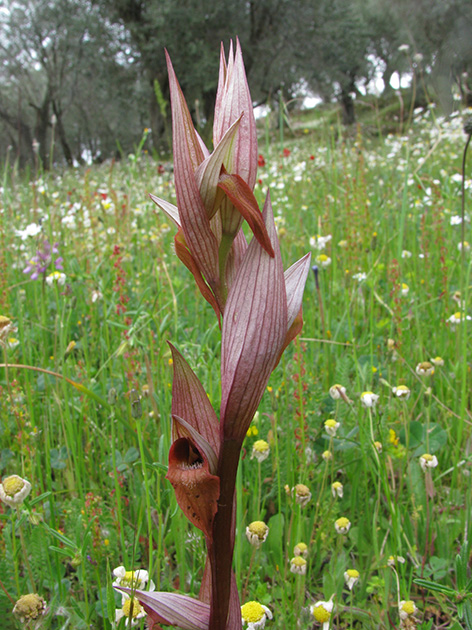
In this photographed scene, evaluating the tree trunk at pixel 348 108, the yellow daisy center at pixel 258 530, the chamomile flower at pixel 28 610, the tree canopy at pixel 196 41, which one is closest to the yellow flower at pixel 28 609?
the chamomile flower at pixel 28 610

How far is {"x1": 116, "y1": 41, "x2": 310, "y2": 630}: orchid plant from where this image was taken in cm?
46

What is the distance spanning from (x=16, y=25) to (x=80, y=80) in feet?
10.4

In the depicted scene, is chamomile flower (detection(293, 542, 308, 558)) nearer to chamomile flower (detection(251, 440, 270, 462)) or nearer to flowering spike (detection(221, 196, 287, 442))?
chamomile flower (detection(251, 440, 270, 462))

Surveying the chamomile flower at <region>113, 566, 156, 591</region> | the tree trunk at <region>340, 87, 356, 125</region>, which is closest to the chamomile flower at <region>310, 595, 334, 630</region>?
the chamomile flower at <region>113, 566, 156, 591</region>

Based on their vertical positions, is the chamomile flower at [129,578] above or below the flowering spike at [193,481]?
below

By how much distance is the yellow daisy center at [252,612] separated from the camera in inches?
29.1

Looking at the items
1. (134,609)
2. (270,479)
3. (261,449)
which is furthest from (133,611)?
(270,479)

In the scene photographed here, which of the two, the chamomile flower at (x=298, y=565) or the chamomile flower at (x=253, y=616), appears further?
the chamomile flower at (x=298, y=565)

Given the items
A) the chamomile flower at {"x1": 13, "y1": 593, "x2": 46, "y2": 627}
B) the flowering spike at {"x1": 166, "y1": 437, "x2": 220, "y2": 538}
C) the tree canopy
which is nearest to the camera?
the flowering spike at {"x1": 166, "y1": 437, "x2": 220, "y2": 538}

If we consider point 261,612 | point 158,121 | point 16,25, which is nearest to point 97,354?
point 261,612

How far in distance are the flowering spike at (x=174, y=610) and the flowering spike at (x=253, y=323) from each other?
202 mm

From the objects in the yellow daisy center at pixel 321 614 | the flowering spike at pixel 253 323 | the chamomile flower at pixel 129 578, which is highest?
the flowering spike at pixel 253 323

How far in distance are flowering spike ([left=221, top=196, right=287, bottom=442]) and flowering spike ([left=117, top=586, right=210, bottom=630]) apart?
20cm

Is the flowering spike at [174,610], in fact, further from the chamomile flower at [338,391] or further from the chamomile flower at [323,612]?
the chamomile flower at [338,391]
